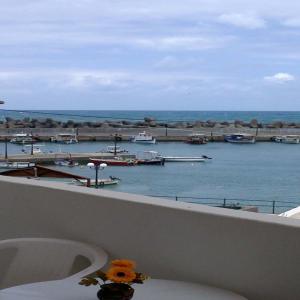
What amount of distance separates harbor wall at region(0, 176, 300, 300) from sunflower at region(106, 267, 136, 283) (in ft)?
1.27

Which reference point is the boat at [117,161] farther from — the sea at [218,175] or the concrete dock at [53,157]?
the concrete dock at [53,157]

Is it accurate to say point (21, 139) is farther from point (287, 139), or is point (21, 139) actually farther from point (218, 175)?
point (287, 139)

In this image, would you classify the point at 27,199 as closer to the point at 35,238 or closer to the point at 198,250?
the point at 35,238

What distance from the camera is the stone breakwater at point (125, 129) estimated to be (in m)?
42.2

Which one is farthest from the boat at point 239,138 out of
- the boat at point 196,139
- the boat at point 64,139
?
the boat at point 64,139

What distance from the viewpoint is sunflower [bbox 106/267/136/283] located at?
4.37ft

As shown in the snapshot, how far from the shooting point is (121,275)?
1337mm

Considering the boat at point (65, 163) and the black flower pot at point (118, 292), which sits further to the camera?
the boat at point (65, 163)

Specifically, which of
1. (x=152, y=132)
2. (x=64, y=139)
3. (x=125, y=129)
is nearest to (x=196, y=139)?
(x=152, y=132)

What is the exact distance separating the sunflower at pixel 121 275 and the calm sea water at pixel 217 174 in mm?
Answer: 17601

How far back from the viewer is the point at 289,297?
1502 millimetres

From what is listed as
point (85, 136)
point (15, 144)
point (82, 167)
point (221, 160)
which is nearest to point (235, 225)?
point (82, 167)

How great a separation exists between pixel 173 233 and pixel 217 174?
83.2 ft

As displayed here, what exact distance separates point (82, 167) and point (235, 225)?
25.7 m
